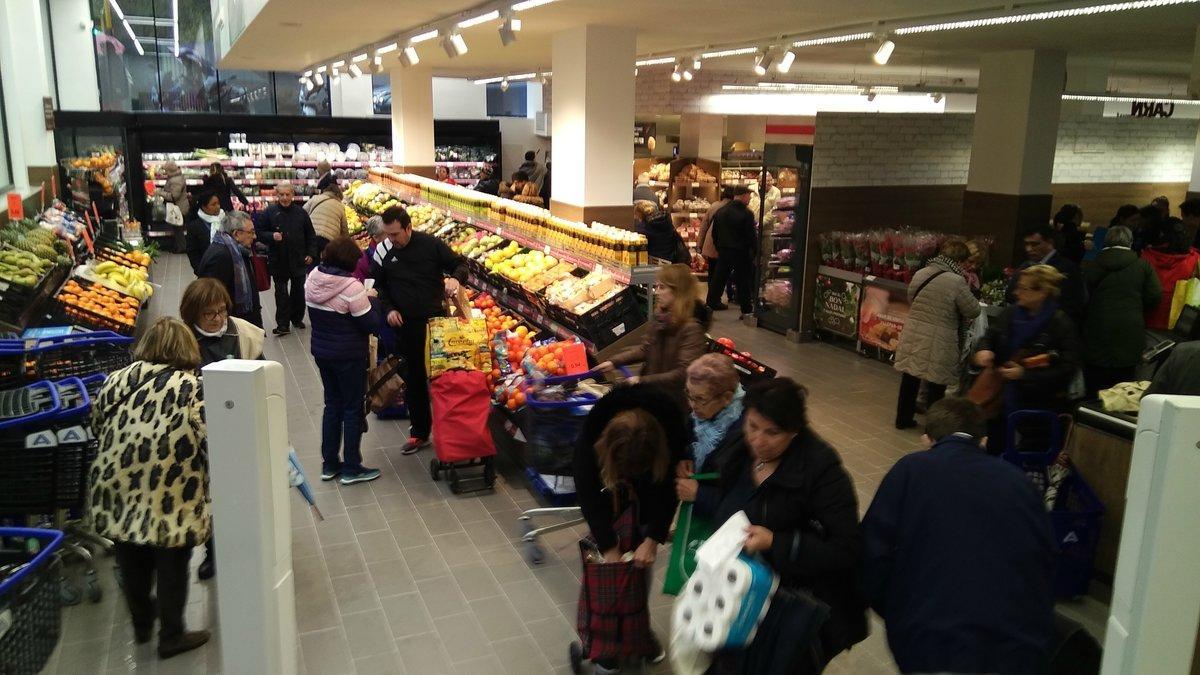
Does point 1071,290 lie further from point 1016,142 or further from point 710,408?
point 1016,142

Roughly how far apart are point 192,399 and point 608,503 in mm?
1808

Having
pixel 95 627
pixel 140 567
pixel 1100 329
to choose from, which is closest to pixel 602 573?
pixel 140 567

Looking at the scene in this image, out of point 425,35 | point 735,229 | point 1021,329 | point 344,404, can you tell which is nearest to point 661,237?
point 735,229

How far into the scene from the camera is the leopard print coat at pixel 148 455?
12.1 ft

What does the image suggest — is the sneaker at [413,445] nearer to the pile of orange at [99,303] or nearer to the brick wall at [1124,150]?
the pile of orange at [99,303]

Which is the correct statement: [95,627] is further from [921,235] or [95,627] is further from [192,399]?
[921,235]

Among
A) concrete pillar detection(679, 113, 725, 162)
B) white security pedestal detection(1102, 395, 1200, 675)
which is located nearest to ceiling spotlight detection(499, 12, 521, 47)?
white security pedestal detection(1102, 395, 1200, 675)

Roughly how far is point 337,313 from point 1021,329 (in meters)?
4.26

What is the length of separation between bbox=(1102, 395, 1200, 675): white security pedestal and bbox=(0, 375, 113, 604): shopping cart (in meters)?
4.27

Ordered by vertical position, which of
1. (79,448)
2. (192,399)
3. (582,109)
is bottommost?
(79,448)

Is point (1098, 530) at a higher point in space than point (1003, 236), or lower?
lower

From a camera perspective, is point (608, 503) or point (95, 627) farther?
point (95, 627)

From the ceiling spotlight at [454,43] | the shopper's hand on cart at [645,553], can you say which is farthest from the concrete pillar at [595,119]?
the shopper's hand on cart at [645,553]

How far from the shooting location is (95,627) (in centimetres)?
428
